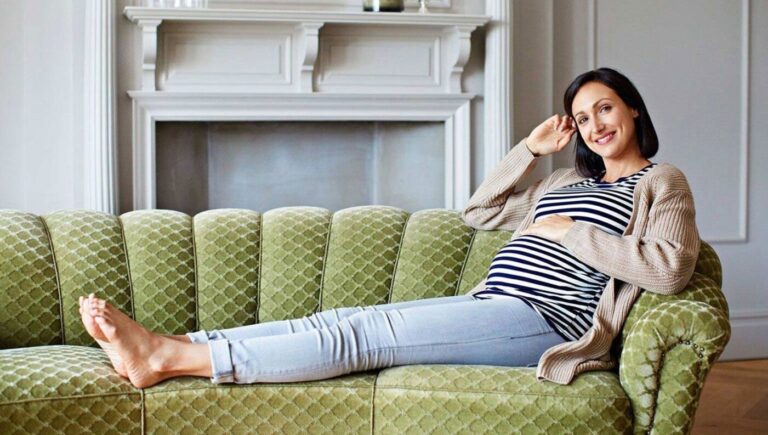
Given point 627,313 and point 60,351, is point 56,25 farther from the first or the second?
point 627,313

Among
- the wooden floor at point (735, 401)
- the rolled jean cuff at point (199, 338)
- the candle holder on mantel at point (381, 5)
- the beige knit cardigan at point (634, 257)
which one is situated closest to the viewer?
the beige knit cardigan at point (634, 257)

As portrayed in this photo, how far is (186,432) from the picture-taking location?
206 cm

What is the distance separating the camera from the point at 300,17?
3350 mm

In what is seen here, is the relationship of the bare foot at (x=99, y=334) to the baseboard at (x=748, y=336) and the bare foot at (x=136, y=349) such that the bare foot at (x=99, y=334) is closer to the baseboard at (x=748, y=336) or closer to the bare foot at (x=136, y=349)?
the bare foot at (x=136, y=349)

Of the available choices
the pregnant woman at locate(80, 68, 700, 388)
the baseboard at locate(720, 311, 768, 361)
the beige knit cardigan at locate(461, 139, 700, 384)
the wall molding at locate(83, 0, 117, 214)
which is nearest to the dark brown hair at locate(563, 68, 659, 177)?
the pregnant woman at locate(80, 68, 700, 388)

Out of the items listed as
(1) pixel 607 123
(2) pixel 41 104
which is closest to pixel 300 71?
(2) pixel 41 104

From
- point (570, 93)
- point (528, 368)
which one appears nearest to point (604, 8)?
point (570, 93)

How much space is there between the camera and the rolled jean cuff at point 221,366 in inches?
80.8

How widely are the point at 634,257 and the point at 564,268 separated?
19 cm

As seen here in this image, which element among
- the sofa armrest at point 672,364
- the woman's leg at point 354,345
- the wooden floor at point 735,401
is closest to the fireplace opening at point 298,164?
the wooden floor at point 735,401

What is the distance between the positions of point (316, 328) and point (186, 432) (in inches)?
15.2

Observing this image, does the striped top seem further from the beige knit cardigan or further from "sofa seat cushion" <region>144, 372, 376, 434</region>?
"sofa seat cushion" <region>144, 372, 376, 434</region>

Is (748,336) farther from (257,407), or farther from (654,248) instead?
(257,407)

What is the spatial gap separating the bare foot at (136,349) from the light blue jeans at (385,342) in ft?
0.35
